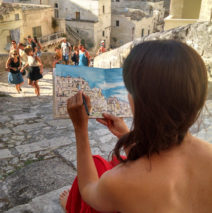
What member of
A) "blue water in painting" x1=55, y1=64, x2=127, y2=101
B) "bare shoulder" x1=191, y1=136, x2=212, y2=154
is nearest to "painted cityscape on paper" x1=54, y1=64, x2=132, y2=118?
"blue water in painting" x1=55, y1=64, x2=127, y2=101

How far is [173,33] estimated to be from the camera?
16.0 ft

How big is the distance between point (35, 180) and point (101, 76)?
3.93 ft

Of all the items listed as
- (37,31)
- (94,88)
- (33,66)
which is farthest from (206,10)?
(37,31)

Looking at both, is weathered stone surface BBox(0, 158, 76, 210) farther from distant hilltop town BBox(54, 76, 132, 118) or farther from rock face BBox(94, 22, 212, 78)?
rock face BBox(94, 22, 212, 78)

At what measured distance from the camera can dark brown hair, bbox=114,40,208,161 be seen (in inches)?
36.4

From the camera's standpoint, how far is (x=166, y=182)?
101cm

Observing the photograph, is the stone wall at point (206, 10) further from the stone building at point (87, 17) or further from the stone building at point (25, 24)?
the stone building at point (87, 17)

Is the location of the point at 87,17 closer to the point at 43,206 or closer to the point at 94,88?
the point at 94,88

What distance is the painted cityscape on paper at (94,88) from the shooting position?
1856mm

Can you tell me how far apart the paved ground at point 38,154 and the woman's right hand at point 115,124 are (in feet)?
1.62

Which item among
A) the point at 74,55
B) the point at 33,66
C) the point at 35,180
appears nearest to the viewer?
the point at 35,180

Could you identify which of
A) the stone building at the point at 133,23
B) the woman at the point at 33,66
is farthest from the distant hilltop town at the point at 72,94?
the stone building at the point at 133,23

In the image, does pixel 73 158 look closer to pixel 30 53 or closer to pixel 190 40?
pixel 190 40

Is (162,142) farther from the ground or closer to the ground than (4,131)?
farther from the ground
